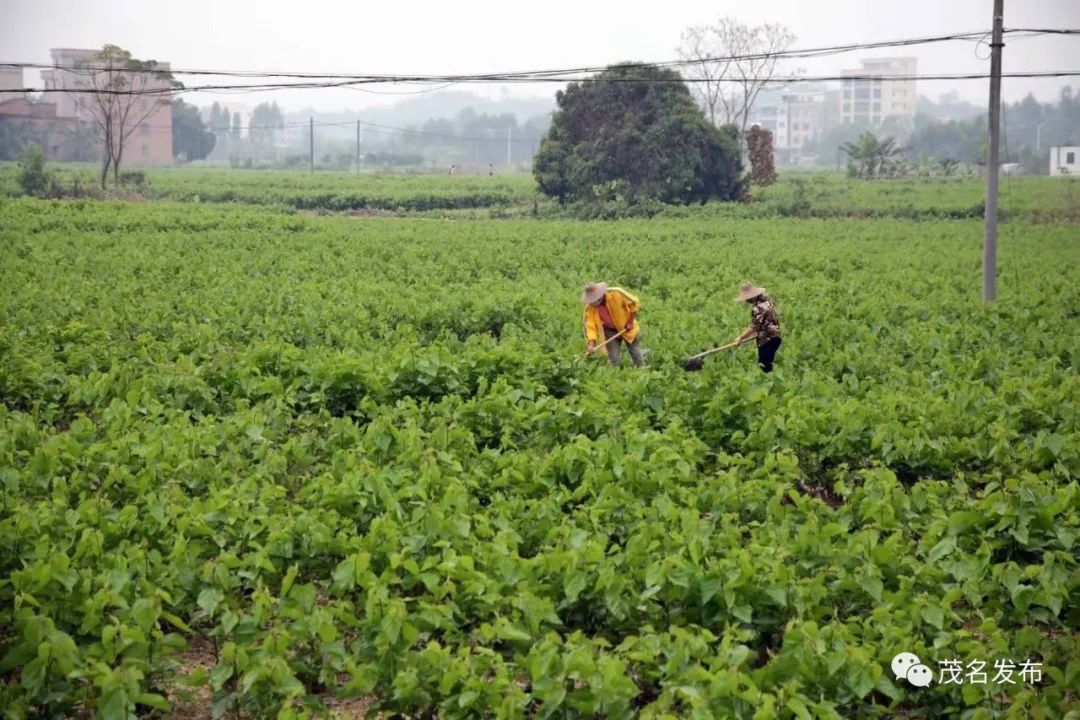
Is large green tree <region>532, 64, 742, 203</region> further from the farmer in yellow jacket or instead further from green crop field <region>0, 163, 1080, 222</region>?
the farmer in yellow jacket

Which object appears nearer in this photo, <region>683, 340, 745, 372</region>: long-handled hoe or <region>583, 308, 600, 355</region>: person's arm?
<region>583, 308, 600, 355</region>: person's arm

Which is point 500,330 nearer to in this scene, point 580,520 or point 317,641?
point 580,520

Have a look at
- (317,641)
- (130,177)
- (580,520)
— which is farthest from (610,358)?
(130,177)

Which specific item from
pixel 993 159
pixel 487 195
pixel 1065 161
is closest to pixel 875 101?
pixel 487 195

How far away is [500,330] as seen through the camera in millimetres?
16875

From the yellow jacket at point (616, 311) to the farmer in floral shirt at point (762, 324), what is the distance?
111cm

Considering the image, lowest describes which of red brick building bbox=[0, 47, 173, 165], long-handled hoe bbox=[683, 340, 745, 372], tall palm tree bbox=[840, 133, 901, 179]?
long-handled hoe bbox=[683, 340, 745, 372]

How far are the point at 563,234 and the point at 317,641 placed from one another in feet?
93.3

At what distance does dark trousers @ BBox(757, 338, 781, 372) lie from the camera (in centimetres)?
1324

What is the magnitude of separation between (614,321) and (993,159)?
8589 millimetres

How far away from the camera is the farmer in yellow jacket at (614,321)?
43.8 feet

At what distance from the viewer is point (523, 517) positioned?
7586mm

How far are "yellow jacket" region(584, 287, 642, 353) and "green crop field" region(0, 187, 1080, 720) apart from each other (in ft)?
1.98

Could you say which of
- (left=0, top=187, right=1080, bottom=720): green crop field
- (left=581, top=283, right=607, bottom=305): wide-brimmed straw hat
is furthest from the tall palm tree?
(left=581, top=283, right=607, bottom=305): wide-brimmed straw hat
